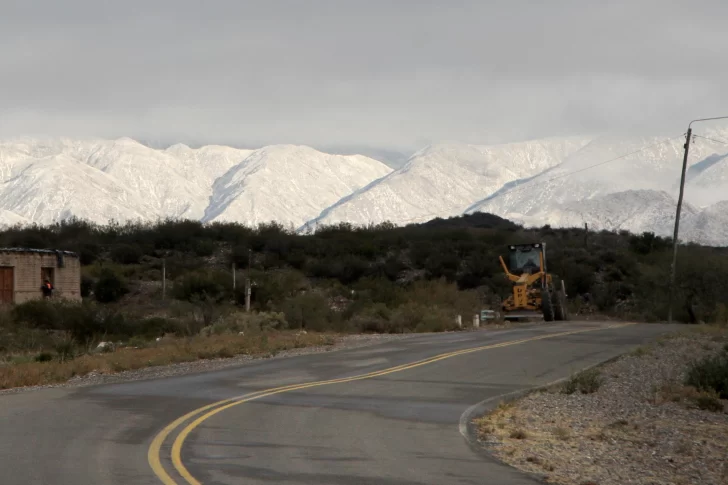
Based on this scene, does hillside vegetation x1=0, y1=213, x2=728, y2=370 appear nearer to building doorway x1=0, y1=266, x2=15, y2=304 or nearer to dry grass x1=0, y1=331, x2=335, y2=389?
dry grass x1=0, y1=331, x2=335, y2=389

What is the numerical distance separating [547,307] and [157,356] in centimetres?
2076

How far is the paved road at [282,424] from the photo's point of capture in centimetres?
1083

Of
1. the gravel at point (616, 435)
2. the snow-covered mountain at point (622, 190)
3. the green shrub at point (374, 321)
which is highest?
the snow-covered mountain at point (622, 190)

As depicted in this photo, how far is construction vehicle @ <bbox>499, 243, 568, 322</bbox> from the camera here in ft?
138

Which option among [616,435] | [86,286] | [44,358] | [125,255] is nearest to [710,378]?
[616,435]

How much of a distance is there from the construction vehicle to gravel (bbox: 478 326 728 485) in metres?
20.7

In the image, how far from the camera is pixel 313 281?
233 ft

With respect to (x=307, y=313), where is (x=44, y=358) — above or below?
below

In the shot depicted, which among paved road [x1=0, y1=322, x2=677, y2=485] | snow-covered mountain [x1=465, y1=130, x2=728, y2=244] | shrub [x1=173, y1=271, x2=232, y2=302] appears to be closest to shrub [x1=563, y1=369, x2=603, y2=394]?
paved road [x1=0, y1=322, x2=677, y2=485]

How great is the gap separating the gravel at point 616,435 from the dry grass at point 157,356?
33.6 ft

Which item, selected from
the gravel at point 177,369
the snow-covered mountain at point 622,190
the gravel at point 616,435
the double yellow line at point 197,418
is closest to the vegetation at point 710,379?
the gravel at point 616,435

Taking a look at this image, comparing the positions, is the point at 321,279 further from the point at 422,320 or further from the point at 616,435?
the point at 616,435

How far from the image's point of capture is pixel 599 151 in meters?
196

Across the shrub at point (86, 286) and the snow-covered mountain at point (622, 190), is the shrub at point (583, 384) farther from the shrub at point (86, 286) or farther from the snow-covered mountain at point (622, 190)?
the snow-covered mountain at point (622, 190)
